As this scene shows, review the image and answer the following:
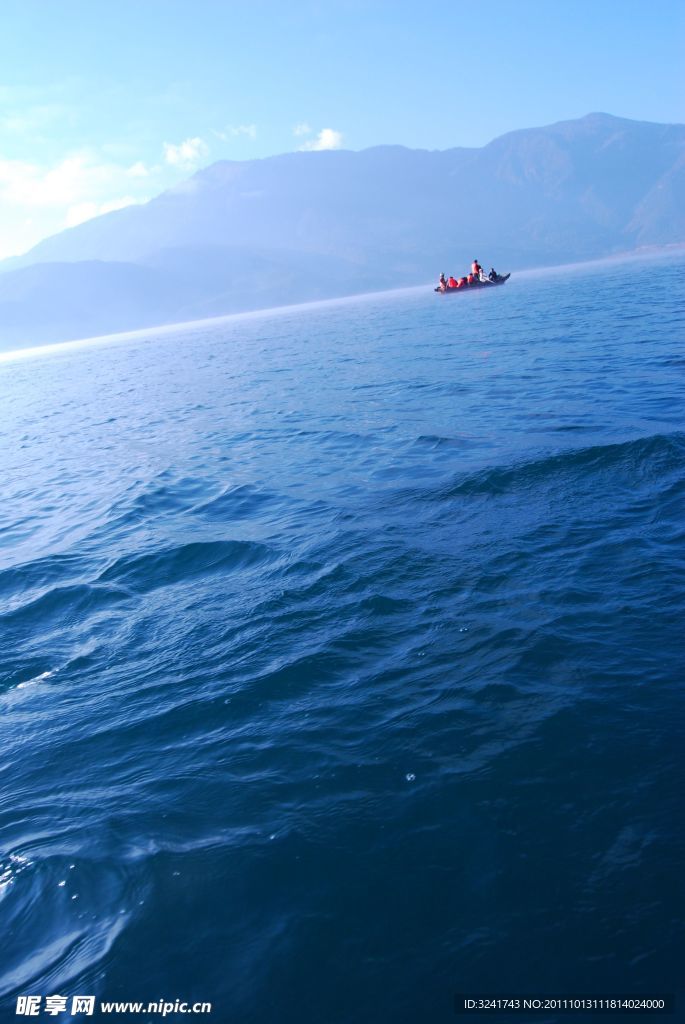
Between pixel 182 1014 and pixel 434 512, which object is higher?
pixel 434 512

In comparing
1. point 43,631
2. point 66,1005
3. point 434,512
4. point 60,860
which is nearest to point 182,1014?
point 66,1005

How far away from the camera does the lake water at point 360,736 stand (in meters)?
4.06

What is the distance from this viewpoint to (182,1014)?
389 cm

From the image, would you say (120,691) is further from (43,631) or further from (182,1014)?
(182,1014)

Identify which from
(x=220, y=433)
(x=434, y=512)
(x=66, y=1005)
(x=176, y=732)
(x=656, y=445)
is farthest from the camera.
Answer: (x=220, y=433)

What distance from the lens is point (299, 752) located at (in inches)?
230

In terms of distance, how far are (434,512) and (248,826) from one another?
6.83 m

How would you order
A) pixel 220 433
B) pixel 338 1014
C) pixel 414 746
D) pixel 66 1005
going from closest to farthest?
pixel 338 1014 < pixel 66 1005 < pixel 414 746 < pixel 220 433

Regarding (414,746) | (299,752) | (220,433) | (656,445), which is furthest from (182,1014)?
(220,433)

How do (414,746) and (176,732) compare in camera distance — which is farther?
(176,732)

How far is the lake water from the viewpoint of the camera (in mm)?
4059

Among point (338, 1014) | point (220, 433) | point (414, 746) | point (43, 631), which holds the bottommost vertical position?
point (338, 1014)

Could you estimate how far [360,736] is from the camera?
5883mm

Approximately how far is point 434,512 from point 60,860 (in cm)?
762
